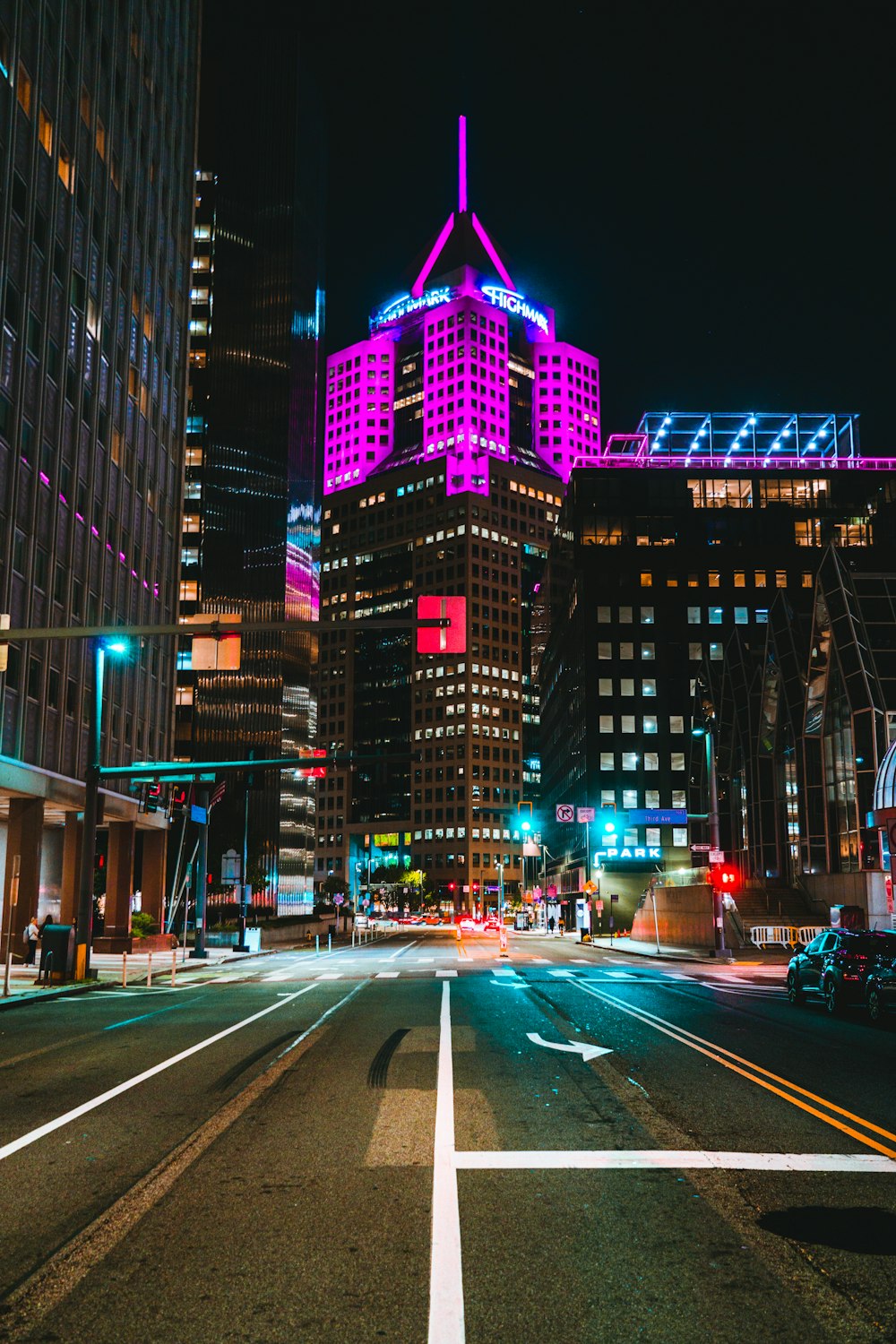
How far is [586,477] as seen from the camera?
123875 mm

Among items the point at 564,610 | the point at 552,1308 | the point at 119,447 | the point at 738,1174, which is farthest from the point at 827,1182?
the point at 564,610

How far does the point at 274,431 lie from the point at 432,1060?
107 meters

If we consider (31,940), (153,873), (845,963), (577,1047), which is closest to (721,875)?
(845,963)

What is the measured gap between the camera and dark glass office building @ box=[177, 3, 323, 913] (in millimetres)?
107688

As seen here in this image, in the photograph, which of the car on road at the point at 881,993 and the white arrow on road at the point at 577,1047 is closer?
the white arrow on road at the point at 577,1047

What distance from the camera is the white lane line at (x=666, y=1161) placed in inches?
339

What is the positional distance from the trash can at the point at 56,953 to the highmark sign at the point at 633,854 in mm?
81099

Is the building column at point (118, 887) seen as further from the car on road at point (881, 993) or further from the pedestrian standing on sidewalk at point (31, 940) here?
the car on road at point (881, 993)

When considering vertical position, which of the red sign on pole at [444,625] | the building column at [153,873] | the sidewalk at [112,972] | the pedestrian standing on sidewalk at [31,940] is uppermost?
the red sign on pole at [444,625]

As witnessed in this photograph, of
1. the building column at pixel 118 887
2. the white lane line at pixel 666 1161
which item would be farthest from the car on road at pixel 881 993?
the building column at pixel 118 887

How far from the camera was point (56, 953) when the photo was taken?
29.8 m

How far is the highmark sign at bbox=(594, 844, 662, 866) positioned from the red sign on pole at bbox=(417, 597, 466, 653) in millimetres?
92416

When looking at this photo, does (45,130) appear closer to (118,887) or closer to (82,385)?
(82,385)

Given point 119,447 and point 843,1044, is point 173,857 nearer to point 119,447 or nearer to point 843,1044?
point 119,447
